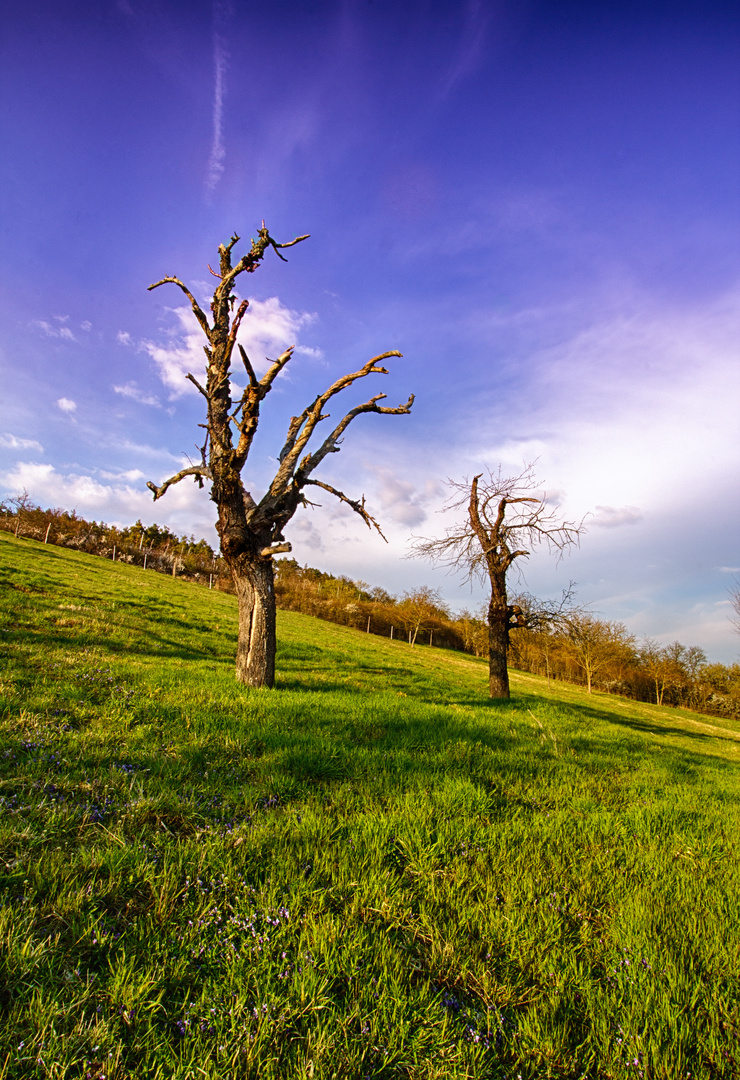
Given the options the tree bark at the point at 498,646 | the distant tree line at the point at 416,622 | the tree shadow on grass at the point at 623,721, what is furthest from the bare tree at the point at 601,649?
the tree bark at the point at 498,646

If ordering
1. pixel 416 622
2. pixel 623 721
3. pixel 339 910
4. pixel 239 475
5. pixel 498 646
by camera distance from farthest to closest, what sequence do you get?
pixel 416 622 → pixel 623 721 → pixel 498 646 → pixel 239 475 → pixel 339 910

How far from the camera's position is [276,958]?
97.9 inches

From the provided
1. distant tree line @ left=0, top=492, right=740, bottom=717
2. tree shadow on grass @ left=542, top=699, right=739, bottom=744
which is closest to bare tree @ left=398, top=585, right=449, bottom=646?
distant tree line @ left=0, top=492, right=740, bottom=717

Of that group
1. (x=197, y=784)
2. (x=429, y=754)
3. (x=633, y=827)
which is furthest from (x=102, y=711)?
(x=633, y=827)

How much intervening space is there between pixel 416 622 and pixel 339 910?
7395cm

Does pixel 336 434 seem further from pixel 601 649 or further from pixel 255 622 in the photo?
pixel 601 649

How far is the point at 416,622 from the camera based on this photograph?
7550cm

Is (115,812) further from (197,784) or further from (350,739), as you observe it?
(350,739)

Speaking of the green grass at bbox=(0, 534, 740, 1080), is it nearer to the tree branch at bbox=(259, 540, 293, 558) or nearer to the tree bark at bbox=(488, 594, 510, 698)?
the tree branch at bbox=(259, 540, 293, 558)

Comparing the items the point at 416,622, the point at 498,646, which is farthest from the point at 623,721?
the point at 416,622

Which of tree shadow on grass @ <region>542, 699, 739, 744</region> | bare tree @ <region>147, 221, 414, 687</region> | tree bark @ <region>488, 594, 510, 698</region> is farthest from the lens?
tree shadow on grass @ <region>542, 699, 739, 744</region>

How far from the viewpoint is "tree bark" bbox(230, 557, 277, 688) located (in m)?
9.57

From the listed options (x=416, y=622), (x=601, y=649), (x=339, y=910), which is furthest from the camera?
(x=416, y=622)

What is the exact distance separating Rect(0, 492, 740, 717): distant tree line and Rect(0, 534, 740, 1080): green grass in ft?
174
